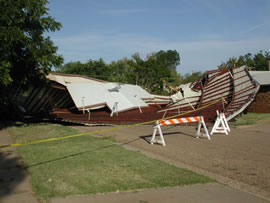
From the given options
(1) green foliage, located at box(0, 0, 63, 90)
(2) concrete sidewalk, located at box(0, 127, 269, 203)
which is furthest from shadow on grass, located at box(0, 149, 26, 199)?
(1) green foliage, located at box(0, 0, 63, 90)

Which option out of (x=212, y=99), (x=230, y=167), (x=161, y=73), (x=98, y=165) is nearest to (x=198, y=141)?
(x=230, y=167)

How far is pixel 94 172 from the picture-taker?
5.62 metres

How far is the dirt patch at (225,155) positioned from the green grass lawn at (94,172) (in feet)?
2.23

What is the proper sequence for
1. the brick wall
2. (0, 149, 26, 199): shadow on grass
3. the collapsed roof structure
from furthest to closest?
the brick wall → the collapsed roof structure → (0, 149, 26, 199): shadow on grass

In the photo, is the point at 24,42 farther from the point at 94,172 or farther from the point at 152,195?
the point at 152,195

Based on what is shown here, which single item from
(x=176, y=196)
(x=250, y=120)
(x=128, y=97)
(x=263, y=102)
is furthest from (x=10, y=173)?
(x=263, y=102)

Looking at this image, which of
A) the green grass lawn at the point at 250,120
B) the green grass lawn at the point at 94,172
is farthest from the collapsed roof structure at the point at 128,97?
the green grass lawn at the point at 94,172

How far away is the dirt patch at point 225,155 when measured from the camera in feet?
17.9

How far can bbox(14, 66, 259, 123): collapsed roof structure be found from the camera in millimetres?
16219

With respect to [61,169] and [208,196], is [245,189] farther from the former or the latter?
[61,169]

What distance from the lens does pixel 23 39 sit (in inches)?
484

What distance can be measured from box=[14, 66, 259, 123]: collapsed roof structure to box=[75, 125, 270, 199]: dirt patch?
442cm

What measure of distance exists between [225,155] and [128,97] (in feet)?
42.0

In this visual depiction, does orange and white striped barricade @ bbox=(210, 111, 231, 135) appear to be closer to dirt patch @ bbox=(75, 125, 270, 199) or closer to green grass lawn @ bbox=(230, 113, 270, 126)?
dirt patch @ bbox=(75, 125, 270, 199)
